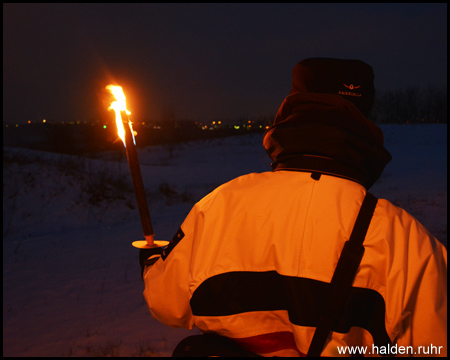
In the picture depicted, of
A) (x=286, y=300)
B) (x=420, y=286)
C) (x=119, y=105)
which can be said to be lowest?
(x=286, y=300)

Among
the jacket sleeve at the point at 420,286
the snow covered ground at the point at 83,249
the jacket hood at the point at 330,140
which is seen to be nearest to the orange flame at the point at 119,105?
the jacket hood at the point at 330,140

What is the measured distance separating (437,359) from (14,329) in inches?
199

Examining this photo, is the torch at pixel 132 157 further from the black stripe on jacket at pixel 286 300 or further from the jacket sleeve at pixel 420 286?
the jacket sleeve at pixel 420 286

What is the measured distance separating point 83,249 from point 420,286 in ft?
26.4

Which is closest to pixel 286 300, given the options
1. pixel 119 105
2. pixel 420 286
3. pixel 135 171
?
pixel 420 286

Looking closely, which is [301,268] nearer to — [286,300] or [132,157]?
[286,300]

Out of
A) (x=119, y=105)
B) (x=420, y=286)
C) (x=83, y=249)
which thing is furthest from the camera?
(x=83, y=249)

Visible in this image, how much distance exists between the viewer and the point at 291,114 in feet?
4.61

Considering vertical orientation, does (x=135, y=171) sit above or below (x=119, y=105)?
below

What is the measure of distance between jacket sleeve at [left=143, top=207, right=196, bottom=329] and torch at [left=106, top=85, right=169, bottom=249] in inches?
7.5

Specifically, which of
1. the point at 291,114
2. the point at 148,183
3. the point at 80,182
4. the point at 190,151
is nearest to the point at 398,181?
the point at 148,183

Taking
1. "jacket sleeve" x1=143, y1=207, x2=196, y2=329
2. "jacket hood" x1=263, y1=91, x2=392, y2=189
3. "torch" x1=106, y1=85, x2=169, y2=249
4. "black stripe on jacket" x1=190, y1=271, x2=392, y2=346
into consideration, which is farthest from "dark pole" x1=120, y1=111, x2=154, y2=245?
"jacket hood" x1=263, y1=91, x2=392, y2=189

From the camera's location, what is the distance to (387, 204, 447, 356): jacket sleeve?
113 cm

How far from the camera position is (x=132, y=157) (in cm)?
158
